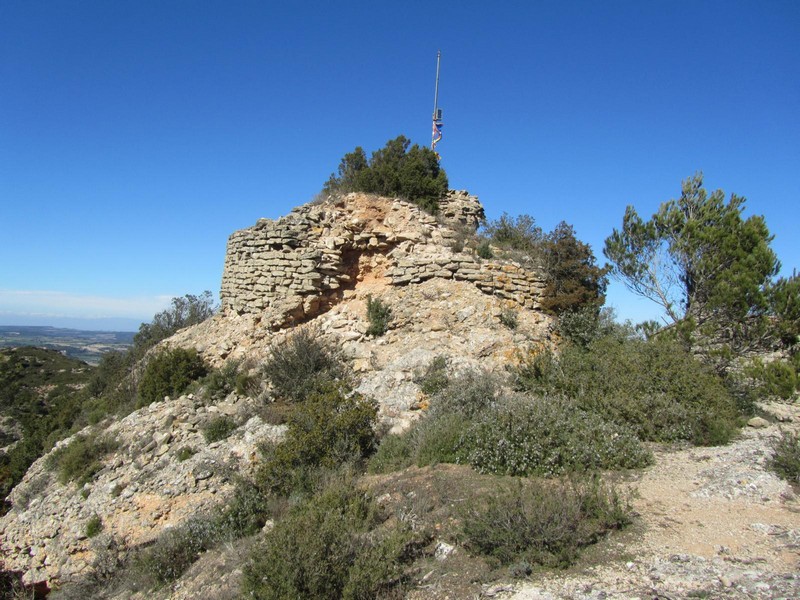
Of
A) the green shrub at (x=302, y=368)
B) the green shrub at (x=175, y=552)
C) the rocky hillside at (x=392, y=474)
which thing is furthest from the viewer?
the green shrub at (x=302, y=368)

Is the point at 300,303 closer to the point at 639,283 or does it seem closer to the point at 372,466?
the point at 372,466

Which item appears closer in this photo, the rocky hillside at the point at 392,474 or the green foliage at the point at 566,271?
the rocky hillside at the point at 392,474

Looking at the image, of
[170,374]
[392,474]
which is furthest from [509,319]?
[170,374]

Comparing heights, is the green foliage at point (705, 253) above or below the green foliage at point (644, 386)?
above

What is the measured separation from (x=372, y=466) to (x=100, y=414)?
873 centimetres

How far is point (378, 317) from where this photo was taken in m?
11.0

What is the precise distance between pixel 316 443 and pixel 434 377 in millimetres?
2711

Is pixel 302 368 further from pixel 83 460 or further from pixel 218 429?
pixel 83 460

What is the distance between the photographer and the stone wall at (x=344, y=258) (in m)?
11.2

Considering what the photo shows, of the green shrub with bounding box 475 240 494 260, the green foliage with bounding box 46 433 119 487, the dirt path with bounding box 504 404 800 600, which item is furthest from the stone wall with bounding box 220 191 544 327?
the dirt path with bounding box 504 404 800 600

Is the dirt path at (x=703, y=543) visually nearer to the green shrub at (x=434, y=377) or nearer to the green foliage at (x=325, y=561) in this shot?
the green foliage at (x=325, y=561)

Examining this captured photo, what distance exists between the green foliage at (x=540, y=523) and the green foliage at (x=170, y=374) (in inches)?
346

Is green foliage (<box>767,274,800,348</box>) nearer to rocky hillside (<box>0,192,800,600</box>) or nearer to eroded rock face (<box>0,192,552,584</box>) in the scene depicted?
rocky hillside (<box>0,192,800,600</box>)

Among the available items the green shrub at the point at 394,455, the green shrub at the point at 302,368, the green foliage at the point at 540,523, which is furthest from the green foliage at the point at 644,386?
the green shrub at the point at 302,368
